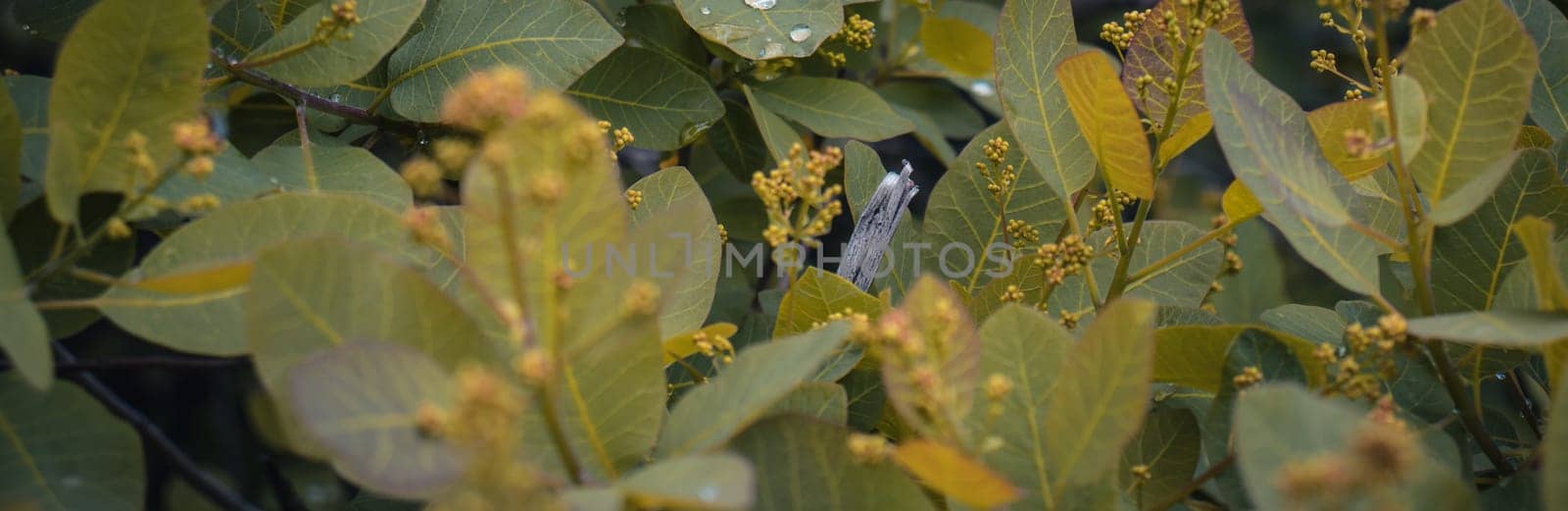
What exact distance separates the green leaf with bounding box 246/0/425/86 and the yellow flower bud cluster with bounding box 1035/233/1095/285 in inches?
22.0

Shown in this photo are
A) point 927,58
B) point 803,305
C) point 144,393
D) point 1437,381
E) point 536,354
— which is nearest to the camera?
point 536,354

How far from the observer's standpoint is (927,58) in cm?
176

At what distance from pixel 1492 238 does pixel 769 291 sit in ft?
2.25

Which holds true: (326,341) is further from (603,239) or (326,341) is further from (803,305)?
(803,305)

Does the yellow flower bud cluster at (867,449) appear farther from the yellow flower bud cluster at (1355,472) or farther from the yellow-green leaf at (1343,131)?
the yellow-green leaf at (1343,131)

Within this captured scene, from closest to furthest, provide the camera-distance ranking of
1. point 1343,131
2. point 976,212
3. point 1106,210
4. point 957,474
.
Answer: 1. point 957,474
2. point 1343,131
3. point 1106,210
4. point 976,212

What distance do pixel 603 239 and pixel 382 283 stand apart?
0.41ft

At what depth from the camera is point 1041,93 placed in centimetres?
102

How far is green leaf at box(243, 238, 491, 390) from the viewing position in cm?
63

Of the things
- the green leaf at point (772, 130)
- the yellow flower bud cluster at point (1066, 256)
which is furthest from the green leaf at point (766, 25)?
the yellow flower bud cluster at point (1066, 256)

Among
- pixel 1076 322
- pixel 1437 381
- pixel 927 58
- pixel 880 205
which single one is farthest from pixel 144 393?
pixel 1437 381

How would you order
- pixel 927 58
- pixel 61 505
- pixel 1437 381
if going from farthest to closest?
pixel 927 58 < pixel 1437 381 < pixel 61 505

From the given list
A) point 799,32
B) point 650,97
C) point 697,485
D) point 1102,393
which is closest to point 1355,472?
point 1102,393

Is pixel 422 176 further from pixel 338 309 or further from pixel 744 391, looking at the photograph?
pixel 744 391
